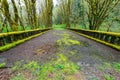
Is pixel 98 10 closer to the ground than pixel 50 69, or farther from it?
farther from it

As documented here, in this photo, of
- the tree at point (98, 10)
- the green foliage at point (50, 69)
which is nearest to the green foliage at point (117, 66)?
the green foliage at point (50, 69)

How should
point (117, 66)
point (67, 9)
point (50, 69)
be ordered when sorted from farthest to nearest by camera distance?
point (67, 9) < point (117, 66) < point (50, 69)

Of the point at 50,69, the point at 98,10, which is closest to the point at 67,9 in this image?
the point at 98,10

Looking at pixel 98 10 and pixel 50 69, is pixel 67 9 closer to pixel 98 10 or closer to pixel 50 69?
pixel 98 10

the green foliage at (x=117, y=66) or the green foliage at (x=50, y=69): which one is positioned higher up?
the green foliage at (x=50, y=69)

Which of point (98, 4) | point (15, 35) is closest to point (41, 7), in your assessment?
point (98, 4)

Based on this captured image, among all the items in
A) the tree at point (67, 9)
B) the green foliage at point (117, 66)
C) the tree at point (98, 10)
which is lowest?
the green foliage at point (117, 66)

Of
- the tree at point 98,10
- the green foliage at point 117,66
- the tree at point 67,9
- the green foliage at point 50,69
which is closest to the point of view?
the green foliage at point 50,69

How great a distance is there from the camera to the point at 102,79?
285 cm

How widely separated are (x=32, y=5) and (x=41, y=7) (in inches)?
1016

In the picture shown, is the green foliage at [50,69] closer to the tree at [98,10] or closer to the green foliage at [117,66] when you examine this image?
the green foliage at [117,66]

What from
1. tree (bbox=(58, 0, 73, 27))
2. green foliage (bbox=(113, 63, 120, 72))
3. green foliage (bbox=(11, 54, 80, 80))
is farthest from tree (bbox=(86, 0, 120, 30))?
tree (bbox=(58, 0, 73, 27))

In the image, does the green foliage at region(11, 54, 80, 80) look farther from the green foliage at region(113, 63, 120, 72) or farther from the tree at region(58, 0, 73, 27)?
the tree at region(58, 0, 73, 27)

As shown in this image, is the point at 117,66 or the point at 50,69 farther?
the point at 117,66
